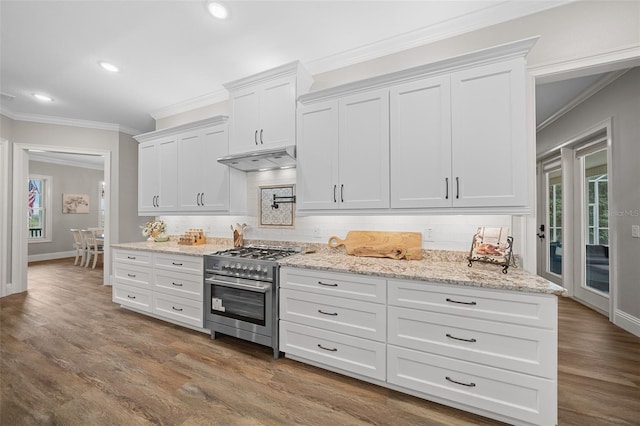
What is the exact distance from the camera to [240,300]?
2477 millimetres

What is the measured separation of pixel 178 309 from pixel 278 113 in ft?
7.91

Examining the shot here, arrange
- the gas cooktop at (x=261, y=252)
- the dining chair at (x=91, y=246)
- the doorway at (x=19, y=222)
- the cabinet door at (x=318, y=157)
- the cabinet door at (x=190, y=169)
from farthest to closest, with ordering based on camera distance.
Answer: the dining chair at (x=91, y=246)
the doorway at (x=19, y=222)
the cabinet door at (x=190, y=169)
the gas cooktop at (x=261, y=252)
the cabinet door at (x=318, y=157)

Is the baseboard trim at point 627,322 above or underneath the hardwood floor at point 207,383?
above

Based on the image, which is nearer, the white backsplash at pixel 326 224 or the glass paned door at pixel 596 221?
the white backsplash at pixel 326 224

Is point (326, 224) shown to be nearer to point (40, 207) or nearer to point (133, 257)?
point (133, 257)

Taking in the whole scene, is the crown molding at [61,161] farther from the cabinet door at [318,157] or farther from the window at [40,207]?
the cabinet door at [318,157]

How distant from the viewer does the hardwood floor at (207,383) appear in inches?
67.0

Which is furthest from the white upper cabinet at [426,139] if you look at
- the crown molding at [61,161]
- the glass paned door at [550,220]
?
the crown molding at [61,161]

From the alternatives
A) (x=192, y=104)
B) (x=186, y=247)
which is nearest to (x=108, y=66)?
(x=192, y=104)

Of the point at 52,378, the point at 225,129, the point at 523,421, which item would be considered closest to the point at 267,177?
the point at 225,129

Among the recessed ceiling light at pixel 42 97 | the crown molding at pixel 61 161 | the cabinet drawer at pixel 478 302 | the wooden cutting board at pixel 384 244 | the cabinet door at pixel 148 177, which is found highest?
the recessed ceiling light at pixel 42 97

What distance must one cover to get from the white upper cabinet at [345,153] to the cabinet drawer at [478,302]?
75cm

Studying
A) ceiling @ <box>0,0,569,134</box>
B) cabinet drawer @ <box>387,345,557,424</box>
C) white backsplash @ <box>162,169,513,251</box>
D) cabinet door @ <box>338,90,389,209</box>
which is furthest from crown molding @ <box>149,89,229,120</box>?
cabinet drawer @ <box>387,345,557,424</box>

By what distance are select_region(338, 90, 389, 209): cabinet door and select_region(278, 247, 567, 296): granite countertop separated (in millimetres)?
517
